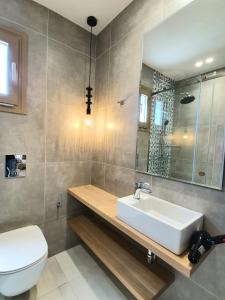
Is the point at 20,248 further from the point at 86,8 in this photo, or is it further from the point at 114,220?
the point at 86,8

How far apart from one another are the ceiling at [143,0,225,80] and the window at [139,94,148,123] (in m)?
0.25

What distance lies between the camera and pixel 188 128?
1.18 metres

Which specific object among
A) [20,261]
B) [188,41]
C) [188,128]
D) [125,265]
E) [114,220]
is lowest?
[125,265]

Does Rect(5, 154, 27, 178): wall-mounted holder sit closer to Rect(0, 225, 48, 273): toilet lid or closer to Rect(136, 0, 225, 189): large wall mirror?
Rect(0, 225, 48, 273): toilet lid

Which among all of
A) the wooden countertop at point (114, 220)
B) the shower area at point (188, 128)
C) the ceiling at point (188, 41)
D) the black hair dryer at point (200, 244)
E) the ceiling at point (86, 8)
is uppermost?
the ceiling at point (86, 8)

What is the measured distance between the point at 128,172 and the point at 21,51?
1498 mm

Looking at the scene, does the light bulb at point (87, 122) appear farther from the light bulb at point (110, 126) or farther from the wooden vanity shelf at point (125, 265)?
the wooden vanity shelf at point (125, 265)

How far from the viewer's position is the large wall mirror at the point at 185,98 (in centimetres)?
104

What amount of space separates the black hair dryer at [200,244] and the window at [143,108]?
94 cm

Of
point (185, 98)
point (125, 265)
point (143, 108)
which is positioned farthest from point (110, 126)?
point (125, 265)

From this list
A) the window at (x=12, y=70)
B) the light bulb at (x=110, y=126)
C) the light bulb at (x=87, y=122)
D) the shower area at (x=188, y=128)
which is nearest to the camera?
the shower area at (x=188, y=128)

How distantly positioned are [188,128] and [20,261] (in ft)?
4.93

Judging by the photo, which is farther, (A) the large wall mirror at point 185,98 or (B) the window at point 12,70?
(B) the window at point 12,70

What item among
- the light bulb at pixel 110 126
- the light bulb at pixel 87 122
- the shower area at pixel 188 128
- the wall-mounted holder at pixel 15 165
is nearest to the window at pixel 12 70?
the wall-mounted holder at pixel 15 165
